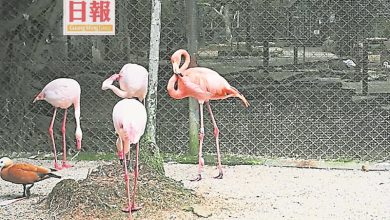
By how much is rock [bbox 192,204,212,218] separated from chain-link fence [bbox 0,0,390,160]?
1629 mm

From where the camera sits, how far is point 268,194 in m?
4.41

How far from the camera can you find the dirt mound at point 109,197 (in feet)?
12.6

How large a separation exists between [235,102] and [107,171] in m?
1.51

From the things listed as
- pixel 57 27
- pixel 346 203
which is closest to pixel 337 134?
pixel 346 203

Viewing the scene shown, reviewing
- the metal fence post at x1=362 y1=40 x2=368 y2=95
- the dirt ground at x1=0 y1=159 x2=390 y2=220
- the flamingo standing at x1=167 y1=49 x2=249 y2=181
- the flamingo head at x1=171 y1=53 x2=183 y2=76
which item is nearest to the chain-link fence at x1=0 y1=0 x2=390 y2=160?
the metal fence post at x1=362 y1=40 x2=368 y2=95

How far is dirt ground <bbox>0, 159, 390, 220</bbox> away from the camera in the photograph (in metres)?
3.91

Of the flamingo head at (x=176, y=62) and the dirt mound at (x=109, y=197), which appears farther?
the flamingo head at (x=176, y=62)

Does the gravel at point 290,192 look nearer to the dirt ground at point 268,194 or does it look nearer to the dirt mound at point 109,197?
the dirt ground at point 268,194

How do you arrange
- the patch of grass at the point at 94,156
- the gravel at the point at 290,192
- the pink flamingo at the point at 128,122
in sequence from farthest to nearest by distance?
the patch of grass at the point at 94,156 < the gravel at the point at 290,192 < the pink flamingo at the point at 128,122

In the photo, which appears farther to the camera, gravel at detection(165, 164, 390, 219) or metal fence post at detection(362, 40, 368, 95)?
metal fence post at detection(362, 40, 368, 95)

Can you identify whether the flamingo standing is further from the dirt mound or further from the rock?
the rock

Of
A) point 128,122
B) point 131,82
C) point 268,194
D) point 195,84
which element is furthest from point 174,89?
point 128,122

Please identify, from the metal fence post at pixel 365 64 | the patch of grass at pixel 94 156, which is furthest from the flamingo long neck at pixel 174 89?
the metal fence post at pixel 365 64

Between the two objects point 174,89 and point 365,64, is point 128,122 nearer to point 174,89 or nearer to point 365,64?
point 174,89
